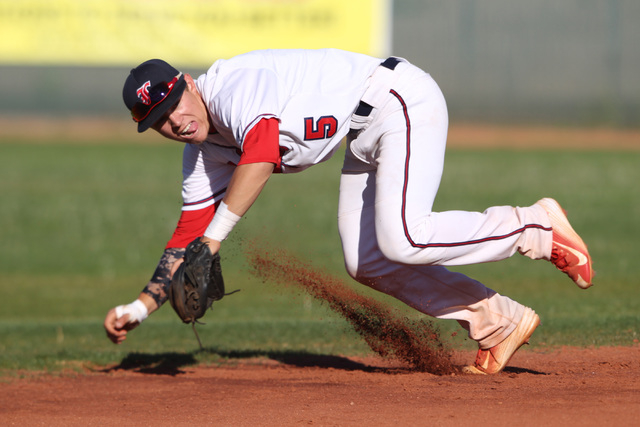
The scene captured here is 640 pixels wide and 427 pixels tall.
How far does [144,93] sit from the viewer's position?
437cm

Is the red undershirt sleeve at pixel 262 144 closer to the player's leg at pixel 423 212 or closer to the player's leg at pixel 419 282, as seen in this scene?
the player's leg at pixel 423 212

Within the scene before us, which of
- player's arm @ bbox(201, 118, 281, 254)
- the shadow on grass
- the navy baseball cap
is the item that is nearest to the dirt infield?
the shadow on grass

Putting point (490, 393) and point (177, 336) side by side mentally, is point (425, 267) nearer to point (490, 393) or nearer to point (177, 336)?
point (490, 393)

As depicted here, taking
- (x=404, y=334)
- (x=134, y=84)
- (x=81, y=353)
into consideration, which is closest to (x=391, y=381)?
(x=404, y=334)

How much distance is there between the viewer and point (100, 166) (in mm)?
21688

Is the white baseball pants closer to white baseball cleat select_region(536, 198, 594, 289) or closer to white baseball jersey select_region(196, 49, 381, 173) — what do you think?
Result: white baseball cleat select_region(536, 198, 594, 289)

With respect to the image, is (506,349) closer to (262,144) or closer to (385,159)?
(385,159)

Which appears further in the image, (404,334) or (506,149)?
(506,149)

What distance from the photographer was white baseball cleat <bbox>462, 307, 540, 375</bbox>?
4.97 meters

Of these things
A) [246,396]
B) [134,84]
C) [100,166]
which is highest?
[134,84]

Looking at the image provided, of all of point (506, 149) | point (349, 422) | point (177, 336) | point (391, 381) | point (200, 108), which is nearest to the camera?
point (349, 422)

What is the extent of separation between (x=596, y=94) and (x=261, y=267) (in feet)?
91.2

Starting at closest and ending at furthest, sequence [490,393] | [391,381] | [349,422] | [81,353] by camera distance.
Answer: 1. [349,422]
2. [490,393]
3. [391,381]
4. [81,353]

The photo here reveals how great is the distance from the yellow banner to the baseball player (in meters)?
22.6
